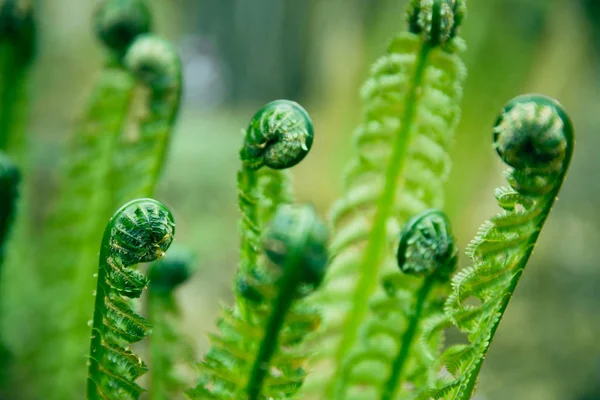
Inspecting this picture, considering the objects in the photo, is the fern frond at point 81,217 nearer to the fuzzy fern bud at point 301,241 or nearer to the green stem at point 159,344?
the green stem at point 159,344

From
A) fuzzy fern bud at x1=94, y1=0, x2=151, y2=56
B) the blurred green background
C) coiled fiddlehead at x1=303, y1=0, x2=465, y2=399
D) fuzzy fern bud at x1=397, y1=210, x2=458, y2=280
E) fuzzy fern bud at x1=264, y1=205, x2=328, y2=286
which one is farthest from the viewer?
the blurred green background

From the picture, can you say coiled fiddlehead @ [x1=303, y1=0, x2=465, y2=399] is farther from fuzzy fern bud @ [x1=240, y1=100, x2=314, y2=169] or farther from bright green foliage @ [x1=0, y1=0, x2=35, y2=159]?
bright green foliage @ [x1=0, y1=0, x2=35, y2=159]

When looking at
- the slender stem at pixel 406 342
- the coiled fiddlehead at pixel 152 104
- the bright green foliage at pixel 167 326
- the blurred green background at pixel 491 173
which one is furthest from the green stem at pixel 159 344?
the blurred green background at pixel 491 173

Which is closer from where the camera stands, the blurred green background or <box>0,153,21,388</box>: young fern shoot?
<box>0,153,21,388</box>: young fern shoot

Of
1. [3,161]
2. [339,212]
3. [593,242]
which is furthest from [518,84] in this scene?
[3,161]

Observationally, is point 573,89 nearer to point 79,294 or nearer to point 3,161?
point 79,294

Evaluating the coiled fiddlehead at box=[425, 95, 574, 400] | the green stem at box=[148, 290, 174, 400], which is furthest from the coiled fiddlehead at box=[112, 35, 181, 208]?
A: the coiled fiddlehead at box=[425, 95, 574, 400]

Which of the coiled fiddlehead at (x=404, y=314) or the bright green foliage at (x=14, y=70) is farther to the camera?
the bright green foliage at (x=14, y=70)

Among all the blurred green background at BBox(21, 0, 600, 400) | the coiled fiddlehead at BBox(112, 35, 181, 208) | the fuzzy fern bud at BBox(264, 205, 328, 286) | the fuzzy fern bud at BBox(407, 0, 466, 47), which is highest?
the blurred green background at BBox(21, 0, 600, 400)
